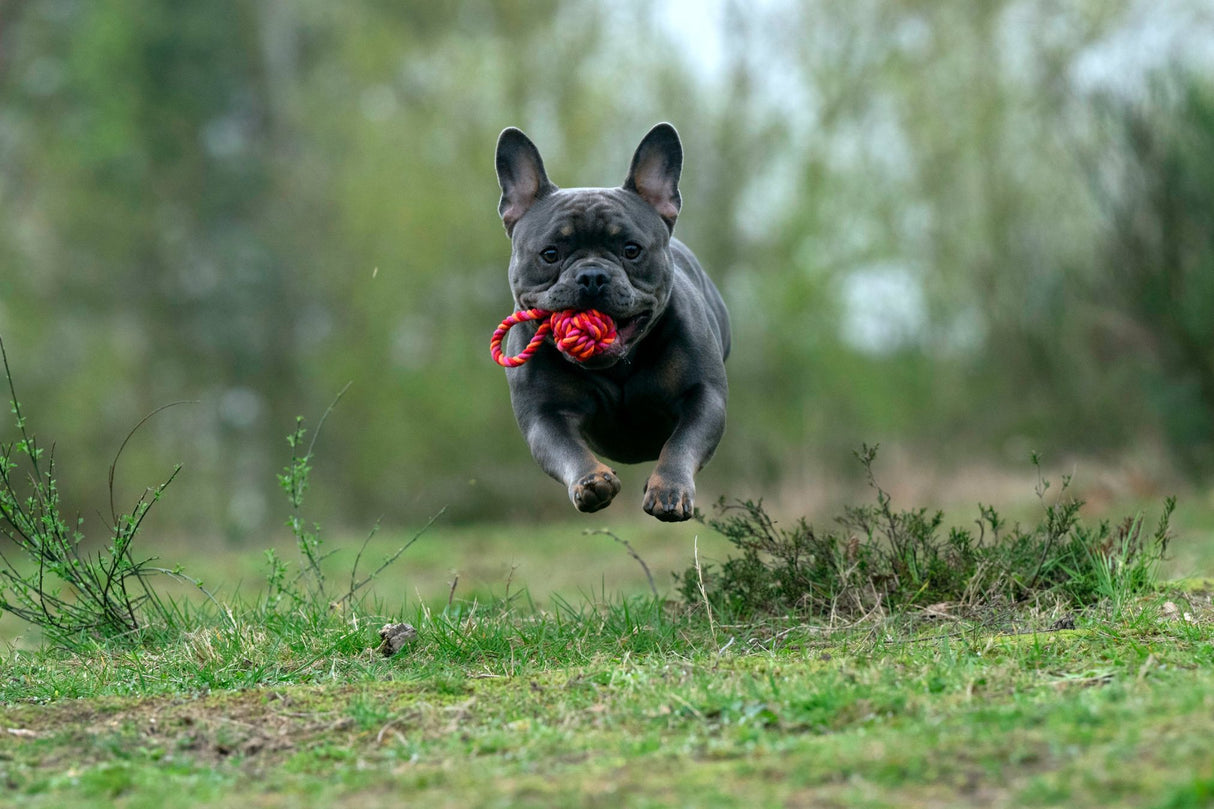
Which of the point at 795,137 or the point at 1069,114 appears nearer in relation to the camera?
the point at 1069,114

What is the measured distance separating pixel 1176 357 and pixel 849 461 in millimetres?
5880

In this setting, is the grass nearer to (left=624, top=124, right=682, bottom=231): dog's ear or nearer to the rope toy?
the rope toy

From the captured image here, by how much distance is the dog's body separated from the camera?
18.6 feet

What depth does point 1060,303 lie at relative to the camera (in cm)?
1912

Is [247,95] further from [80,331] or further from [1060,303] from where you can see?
[1060,303]

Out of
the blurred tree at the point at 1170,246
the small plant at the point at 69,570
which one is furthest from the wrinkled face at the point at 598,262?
the blurred tree at the point at 1170,246

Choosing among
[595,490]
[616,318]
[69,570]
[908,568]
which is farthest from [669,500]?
[69,570]

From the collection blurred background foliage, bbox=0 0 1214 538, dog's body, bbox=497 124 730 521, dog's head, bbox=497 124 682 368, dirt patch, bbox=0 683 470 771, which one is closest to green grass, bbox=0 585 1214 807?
dirt patch, bbox=0 683 470 771

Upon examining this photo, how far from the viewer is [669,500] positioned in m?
5.27

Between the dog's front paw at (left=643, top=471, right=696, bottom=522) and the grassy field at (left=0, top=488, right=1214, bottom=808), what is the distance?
590mm

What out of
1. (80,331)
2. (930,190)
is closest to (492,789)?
(930,190)

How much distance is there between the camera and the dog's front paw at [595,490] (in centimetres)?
521

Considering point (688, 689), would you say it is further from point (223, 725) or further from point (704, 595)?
point (223, 725)

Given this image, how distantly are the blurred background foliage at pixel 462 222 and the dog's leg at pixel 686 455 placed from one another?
1461 cm
